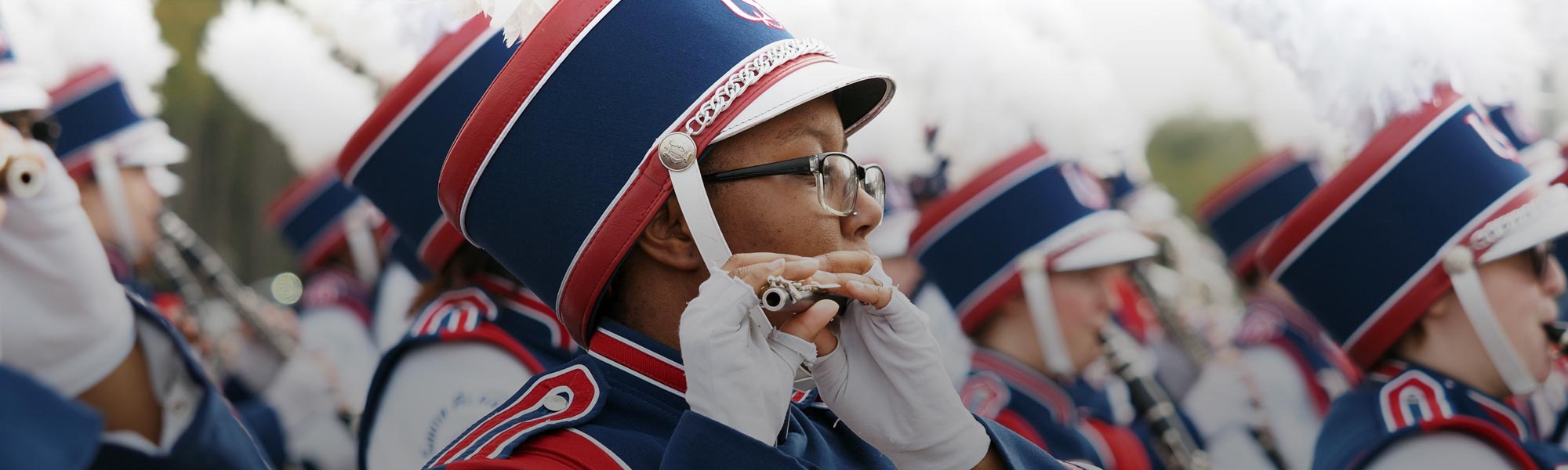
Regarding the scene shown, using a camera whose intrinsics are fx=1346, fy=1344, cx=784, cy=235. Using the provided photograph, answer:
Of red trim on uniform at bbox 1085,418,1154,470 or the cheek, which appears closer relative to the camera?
the cheek

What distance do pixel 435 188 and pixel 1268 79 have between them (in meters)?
6.92

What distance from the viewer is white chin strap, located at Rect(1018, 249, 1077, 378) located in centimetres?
586

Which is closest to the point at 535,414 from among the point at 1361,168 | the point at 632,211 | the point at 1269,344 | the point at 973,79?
the point at 632,211

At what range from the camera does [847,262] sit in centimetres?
237

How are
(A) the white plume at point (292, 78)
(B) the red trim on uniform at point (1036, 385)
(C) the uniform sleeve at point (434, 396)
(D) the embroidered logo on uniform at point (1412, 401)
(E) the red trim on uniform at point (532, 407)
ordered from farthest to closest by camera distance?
(A) the white plume at point (292, 78), (B) the red trim on uniform at point (1036, 385), (D) the embroidered logo on uniform at point (1412, 401), (C) the uniform sleeve at point (434, 396), (E) the red trim on uniform at point (532, 407)

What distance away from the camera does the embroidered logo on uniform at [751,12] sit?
2607 mm

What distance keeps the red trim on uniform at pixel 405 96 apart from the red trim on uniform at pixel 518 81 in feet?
4.03

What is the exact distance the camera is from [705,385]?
84.8 inches

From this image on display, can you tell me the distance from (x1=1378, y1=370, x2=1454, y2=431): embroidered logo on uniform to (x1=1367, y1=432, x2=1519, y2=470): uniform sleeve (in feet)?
0.18

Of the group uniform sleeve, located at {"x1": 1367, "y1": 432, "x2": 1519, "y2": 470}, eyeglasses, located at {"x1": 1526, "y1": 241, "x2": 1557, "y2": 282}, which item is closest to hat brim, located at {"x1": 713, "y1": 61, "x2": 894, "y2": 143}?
uniform sleeve, located at {"x1": 1367, "y1": 432, "x2": 1519, "y2": 470}

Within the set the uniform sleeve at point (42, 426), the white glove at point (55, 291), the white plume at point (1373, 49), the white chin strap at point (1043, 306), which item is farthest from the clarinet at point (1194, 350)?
the uniform sleeve at point (42, 426)

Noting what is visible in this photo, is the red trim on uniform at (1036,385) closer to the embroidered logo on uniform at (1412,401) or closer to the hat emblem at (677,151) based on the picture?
the embroidered logo on uniform at (1412,401)

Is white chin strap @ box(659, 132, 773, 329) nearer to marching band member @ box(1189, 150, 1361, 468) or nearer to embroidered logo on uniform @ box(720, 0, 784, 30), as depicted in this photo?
embroidered logo on uniform @ box(720, 0, 784, 30)

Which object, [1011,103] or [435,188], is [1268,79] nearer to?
[1011,103]
